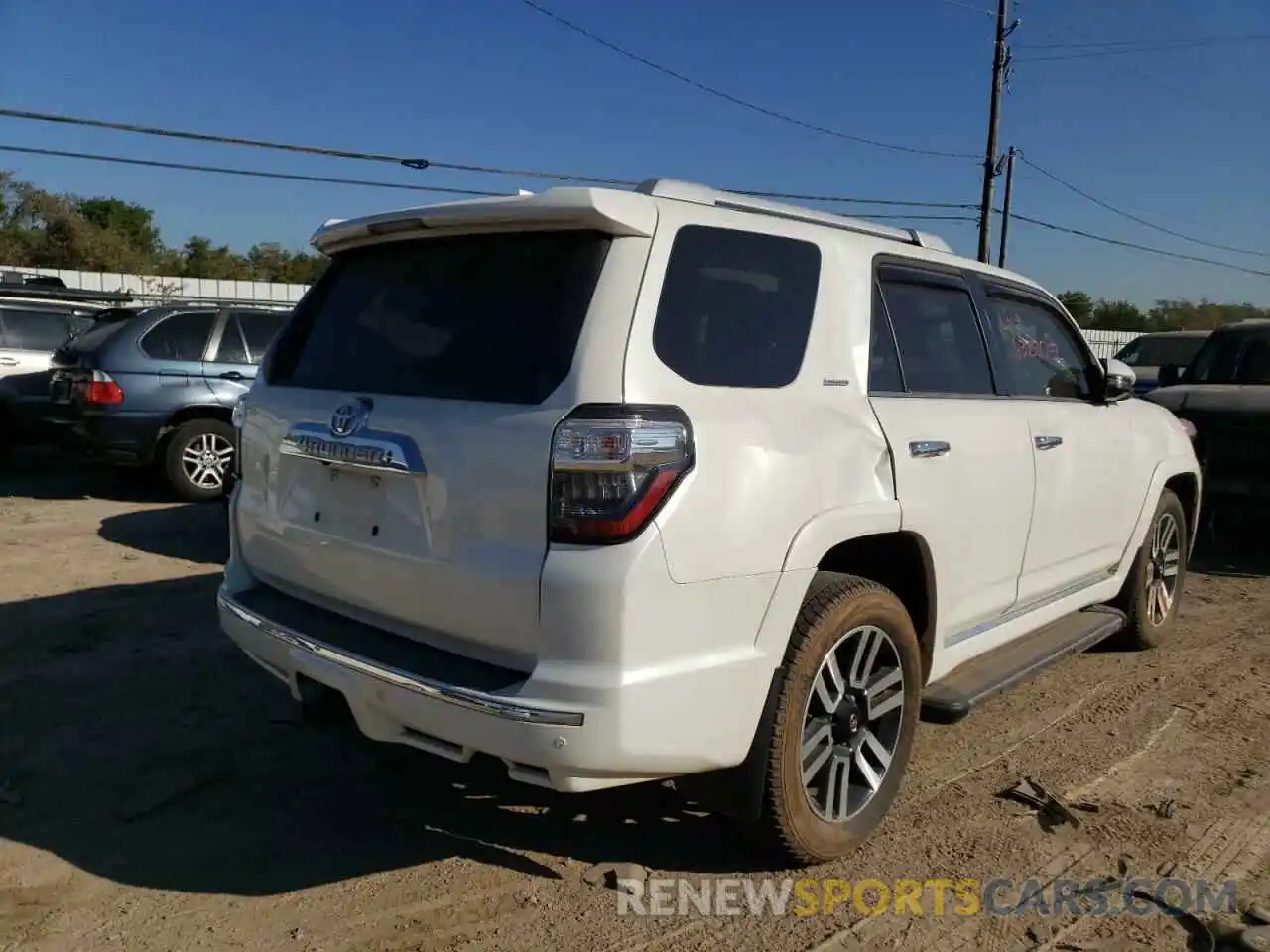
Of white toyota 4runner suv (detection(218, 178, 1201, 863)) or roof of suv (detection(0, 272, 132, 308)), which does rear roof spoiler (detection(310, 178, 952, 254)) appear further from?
roof of suv (detection(0, 272, 132, 308))

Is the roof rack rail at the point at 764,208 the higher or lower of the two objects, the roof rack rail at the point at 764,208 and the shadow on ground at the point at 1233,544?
the higher

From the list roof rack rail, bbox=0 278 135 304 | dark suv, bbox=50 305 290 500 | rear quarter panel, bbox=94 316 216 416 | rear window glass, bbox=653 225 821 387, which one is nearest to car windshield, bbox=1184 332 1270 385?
rear window glass, bbox=653 225 821 387

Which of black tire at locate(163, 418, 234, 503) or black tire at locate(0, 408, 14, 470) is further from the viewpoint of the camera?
black tire at locate(0, 408, 14, 470)

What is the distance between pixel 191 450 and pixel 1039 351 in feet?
25.0

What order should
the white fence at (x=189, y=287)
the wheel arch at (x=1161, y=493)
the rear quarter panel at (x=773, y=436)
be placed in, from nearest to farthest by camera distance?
the rear quarter panel at (x=773, y=436) → the wheel arch at (x=1161, y=493) → the white fence at (x=189, y=287)

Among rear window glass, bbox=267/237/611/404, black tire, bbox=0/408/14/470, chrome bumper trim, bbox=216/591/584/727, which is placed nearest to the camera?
chrome bumper trim, bbox=216/591/584/727

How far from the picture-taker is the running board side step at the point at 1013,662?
3.61 meters

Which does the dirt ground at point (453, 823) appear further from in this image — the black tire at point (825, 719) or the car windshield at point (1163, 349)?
the car windshield at point (1163, 349)

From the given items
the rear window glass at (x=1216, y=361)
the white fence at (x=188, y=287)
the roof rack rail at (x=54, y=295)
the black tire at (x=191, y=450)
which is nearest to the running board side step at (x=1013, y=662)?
the rear window glass at (x=1216, y=361)

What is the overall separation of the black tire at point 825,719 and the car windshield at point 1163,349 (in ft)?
48.9

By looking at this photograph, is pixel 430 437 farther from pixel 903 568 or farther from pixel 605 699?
pixel 903 568

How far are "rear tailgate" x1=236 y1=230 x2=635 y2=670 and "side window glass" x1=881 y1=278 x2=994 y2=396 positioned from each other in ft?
4.39

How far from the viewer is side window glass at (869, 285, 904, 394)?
11.4ft

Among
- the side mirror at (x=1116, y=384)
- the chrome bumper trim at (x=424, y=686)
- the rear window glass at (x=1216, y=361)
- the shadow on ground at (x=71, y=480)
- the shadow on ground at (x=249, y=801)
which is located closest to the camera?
the chrome bumper trim at (x=424, y=686)
